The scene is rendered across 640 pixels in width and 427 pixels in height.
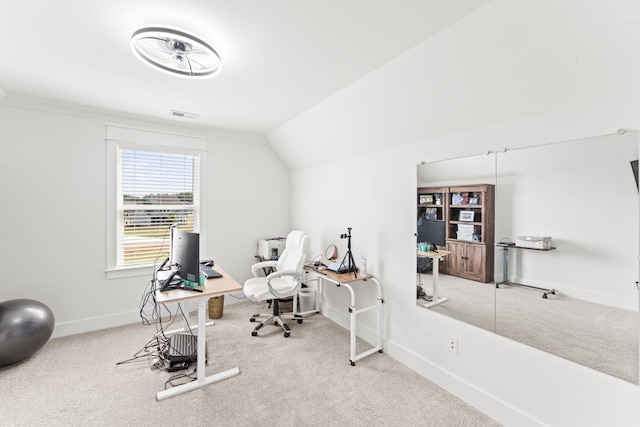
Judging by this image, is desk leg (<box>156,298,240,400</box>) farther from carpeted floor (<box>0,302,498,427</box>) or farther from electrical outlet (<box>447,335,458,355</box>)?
electrical outlet (<box>447,335,458,355</box>)

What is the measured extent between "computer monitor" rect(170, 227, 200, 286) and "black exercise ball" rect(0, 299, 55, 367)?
1346 millimetres

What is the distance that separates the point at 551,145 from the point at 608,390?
4.45 feet

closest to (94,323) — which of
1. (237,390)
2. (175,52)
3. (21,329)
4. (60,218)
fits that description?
(21,329)

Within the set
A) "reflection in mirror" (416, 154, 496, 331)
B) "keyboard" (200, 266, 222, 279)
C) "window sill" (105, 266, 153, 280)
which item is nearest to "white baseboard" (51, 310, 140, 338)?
"window sill" (105, 266, 153, 280)

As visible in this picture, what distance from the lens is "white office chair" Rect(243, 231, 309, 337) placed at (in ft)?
9.74

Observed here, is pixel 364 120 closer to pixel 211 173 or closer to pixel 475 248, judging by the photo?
pixel 475 248

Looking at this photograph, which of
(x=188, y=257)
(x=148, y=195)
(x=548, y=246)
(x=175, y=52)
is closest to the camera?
(x=548, y=246)

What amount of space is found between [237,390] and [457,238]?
2.11m

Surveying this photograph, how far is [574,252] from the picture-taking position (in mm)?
1645

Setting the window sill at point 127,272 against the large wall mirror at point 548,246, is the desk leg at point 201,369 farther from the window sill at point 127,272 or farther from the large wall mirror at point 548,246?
the large wall mirror at point 548,246

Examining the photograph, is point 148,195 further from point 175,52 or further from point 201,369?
point 201,369

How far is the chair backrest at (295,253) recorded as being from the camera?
3133 millimetres

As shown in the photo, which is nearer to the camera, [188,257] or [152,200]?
[188,257]

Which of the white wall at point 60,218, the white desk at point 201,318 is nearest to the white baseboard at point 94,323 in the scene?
the white wall at point 60,218
